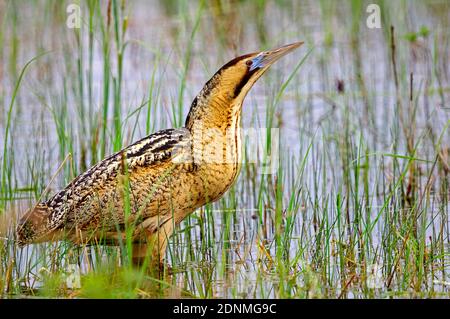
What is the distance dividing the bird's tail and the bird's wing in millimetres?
34

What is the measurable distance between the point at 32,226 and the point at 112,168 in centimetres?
46

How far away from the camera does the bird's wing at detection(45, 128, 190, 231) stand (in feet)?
16.3

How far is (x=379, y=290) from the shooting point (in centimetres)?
455

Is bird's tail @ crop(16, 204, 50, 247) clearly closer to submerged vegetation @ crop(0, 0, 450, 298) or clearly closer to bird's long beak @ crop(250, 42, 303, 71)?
submerged vegetation @ crop(0, 0, 450, 298)

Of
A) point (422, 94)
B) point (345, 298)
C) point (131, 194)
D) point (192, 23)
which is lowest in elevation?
point (345, 298)

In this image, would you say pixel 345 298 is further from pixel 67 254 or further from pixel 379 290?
pixel 67 254

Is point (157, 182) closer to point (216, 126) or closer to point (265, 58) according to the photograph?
point (216, 126)

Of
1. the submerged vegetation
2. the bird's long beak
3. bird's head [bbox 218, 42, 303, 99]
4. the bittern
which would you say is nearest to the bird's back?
the bittern

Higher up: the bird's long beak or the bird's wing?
the bird's long beak

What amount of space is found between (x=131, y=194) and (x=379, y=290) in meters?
1.23

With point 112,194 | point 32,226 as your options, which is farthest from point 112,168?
point 32,226

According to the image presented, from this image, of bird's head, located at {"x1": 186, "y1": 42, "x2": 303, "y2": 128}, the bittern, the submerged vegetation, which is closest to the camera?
the submerged vegetation

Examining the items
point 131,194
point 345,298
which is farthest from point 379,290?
point 131,194
